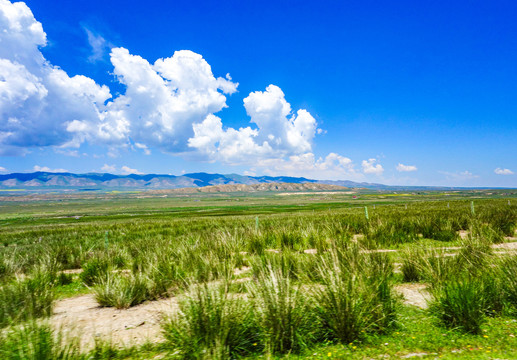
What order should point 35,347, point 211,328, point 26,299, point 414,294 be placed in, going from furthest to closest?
point 414,294 < point 26,299 < point 211,328 < point 35,347

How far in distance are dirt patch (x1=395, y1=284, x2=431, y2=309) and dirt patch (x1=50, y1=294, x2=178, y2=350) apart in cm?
434

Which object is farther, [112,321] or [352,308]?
[112,321]

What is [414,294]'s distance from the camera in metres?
5.42

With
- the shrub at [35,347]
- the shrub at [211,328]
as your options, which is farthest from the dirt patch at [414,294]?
the shrub at [35,347]

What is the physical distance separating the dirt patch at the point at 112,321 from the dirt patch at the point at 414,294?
4.34 m

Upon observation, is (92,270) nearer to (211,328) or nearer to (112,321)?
(112,321)

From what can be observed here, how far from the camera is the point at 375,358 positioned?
312 cm

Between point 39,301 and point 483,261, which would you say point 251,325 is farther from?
point 483,261

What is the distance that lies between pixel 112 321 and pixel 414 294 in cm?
597

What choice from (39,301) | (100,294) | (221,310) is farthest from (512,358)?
(39,301)

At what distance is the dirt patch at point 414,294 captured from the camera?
4838 mm

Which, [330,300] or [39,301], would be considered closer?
[330,300]

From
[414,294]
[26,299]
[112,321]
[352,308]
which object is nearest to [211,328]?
[352,308]

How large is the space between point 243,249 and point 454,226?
12.1 meters
